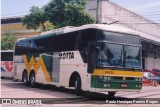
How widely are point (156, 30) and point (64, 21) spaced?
34.8 meters

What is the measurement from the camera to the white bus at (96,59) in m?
14.1

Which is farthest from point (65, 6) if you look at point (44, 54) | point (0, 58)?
point (44, 54)

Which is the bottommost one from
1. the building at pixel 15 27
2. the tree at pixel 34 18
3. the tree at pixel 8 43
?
the tree at pixel 8 43

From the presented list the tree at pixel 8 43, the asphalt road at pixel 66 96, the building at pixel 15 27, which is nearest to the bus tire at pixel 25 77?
the asphalt road at pixel 66 96

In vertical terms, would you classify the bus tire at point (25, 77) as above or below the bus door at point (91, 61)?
below

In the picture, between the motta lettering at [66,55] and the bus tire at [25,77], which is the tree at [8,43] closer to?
the bus tire at [25,77]

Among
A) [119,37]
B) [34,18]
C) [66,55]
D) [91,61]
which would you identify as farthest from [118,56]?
[34,18]

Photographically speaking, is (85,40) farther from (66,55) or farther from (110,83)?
Result: (110,83)

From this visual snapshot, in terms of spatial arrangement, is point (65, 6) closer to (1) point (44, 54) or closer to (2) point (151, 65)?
(1) point (44, 54)

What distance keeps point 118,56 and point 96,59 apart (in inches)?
40.4

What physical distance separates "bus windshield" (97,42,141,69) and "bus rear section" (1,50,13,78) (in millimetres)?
17897

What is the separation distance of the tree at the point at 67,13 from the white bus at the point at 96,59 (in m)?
14.8

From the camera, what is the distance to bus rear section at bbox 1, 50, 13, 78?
30.8 m

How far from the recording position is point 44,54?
1947cm
